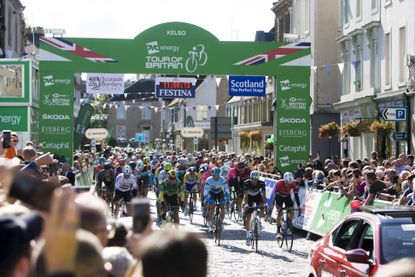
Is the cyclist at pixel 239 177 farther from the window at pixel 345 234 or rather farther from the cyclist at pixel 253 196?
the window at pixel 345 234

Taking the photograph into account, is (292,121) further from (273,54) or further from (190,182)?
(190,182)

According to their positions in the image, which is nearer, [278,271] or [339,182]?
[278,271]

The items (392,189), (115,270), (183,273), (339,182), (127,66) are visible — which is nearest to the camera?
(183,273)

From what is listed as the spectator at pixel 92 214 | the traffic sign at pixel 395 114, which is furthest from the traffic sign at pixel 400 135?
the spectator at pixel 92 214

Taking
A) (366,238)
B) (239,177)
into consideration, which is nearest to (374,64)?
(239,177)

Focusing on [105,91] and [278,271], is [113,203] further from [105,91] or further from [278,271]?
[105,91]

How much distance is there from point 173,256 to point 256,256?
49.1 feet

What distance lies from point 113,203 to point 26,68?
9.69 m

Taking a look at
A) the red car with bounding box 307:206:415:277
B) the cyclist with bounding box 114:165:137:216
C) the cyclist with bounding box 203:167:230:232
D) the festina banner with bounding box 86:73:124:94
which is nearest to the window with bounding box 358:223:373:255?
the red car with bounding box 307:206:415:277

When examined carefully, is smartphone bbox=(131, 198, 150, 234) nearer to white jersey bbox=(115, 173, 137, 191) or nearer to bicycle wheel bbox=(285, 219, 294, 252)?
bicycle wheel bbox=(285, 219, 294, 252)

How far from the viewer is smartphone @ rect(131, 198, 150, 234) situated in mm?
3352

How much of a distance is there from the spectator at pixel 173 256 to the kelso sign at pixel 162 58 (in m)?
24.6

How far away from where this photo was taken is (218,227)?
20016mm

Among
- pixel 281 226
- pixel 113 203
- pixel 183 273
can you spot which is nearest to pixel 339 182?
pixel 281 226
